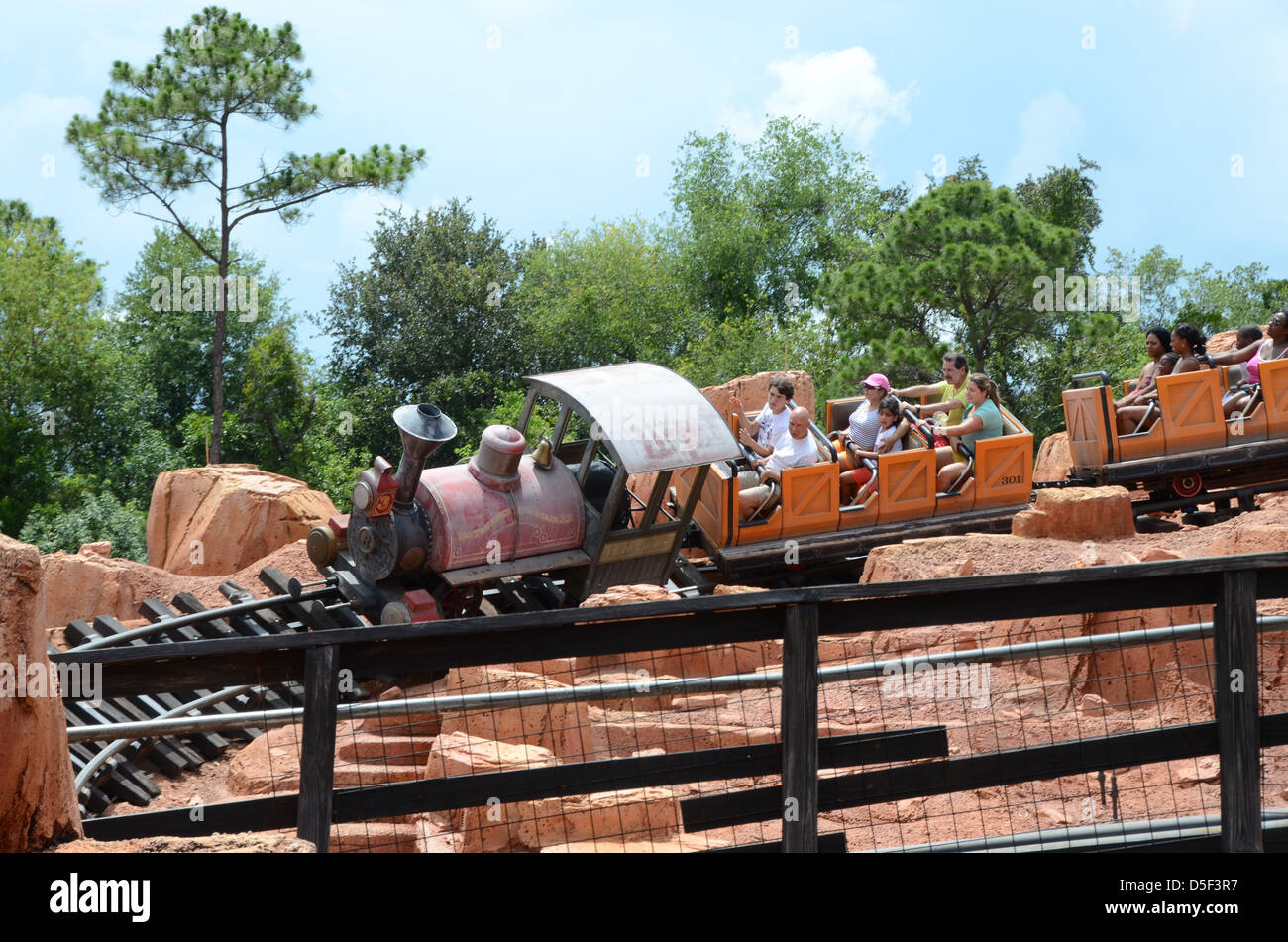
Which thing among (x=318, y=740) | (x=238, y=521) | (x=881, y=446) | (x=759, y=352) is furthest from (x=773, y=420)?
(x=759, y=352)

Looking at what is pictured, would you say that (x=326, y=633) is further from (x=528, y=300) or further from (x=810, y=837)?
(x=528, y=300)

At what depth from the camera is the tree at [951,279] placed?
26.6m

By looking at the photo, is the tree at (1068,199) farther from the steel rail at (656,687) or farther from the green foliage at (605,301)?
the steel rail at (656,687)

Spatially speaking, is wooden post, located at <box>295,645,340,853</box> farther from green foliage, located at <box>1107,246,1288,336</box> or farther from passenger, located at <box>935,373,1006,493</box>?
green foliage, located at <box>1107,246,1288,336</box>

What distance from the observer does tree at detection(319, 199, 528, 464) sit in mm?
36156

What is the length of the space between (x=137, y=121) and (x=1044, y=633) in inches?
973

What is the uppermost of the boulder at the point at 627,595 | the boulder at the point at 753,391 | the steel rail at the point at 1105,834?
the boulder at the point at 753,391

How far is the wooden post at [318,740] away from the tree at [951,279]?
24.1 meters

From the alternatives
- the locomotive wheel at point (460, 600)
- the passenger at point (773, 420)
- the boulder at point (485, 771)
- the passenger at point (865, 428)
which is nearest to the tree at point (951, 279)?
the passenger at point (865, 428)

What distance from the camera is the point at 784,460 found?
39.0ft

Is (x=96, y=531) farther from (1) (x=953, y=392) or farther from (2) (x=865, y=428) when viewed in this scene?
(1) (x=953, y=392)

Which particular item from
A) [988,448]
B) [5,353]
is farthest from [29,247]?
[988,448]
